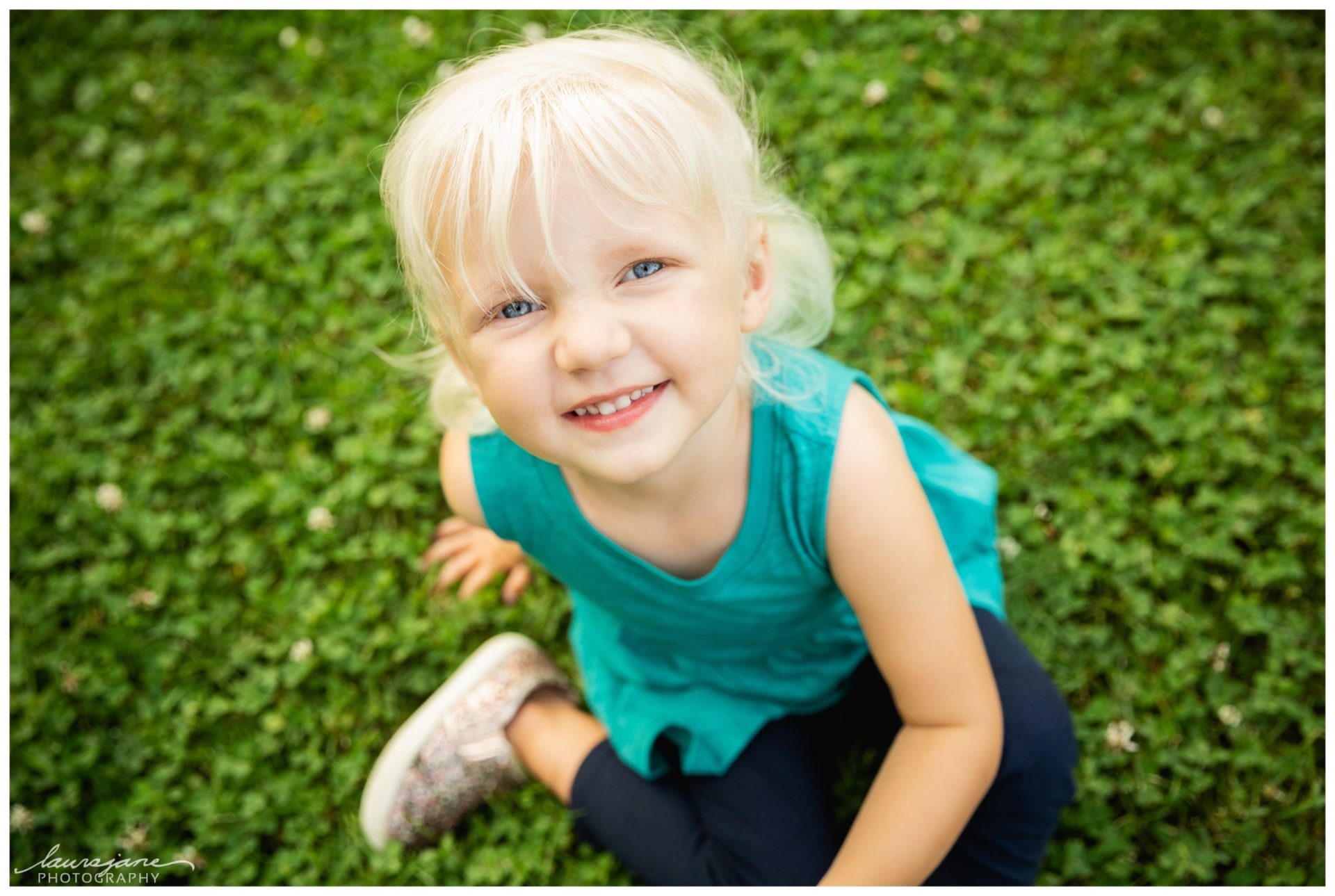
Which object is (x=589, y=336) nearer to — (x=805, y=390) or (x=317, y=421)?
(x=805, y=390)

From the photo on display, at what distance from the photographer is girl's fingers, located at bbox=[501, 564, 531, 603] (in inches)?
89.2

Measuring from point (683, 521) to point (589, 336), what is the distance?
484 mm

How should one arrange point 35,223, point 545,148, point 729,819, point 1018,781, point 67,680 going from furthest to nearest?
point 35,223 < point 67,680 < point 729,819 < point 1018,781 < point 545,148

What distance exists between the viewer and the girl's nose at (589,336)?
1105 mm

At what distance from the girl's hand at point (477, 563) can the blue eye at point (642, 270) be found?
122 centimetres

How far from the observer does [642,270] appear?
3.78 feet

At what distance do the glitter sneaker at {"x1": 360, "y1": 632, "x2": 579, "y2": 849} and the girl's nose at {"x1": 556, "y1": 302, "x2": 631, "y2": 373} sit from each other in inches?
44.2

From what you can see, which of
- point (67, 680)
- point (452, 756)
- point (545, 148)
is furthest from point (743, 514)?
point (67, 680)

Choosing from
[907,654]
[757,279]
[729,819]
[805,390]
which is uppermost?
[757,279]

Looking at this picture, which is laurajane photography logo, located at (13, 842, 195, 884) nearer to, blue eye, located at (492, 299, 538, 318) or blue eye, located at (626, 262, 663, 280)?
blue eye, located at (492, 299, 538, 318)

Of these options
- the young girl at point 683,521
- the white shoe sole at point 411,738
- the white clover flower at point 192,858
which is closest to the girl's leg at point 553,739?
the young girl at point 683,521

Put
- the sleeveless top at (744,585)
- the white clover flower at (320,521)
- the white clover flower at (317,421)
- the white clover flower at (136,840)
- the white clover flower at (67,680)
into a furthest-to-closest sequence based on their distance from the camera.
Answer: the white clover flower at (317,421) → the white clover flower at (320,521) → the white clover flower at (67,680) → the white clover flower at (136,840) → the sleeveless top at (744,585)

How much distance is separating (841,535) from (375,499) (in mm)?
1381

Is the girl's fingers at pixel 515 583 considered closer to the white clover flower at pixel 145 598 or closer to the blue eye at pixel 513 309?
the white clover flower at pixel 145 598
